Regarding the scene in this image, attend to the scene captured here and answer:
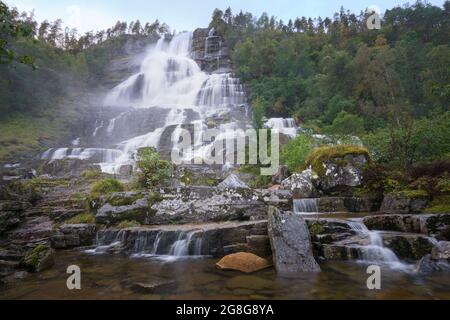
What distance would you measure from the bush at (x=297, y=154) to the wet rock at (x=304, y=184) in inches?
45.9

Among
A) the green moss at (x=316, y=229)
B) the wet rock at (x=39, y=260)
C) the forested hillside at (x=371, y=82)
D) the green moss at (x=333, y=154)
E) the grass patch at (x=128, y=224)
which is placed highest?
the forested hillside at (x=371, y=82)

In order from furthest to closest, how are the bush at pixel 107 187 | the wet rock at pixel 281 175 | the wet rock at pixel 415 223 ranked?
the wet rock at pixel 281 175 < the bush at pixel 107 187 < the wet rock at pixel 415 223

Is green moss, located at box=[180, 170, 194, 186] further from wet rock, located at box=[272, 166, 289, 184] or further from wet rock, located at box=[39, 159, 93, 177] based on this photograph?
wet rock, located at box=[39, 159, 93, 177]

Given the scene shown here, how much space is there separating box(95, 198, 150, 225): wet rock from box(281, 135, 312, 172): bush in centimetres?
712

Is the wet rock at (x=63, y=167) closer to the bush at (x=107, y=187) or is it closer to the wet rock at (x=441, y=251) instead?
the bush at (x=107, y=187)

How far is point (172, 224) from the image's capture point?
29.1ft

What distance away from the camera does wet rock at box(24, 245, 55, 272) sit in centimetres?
633

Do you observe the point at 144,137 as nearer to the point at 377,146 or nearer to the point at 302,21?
the point at 377,146

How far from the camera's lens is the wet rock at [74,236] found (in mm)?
8422

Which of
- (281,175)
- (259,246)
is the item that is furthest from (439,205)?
(281,175)

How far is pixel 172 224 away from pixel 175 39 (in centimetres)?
5604

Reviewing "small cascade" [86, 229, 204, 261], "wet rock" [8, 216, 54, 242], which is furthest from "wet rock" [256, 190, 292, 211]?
"wet rock" [8, 216, 54, 242]

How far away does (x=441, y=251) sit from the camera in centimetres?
611

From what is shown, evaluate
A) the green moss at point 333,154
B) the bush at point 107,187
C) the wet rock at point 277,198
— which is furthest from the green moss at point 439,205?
the bush at point 107,187
